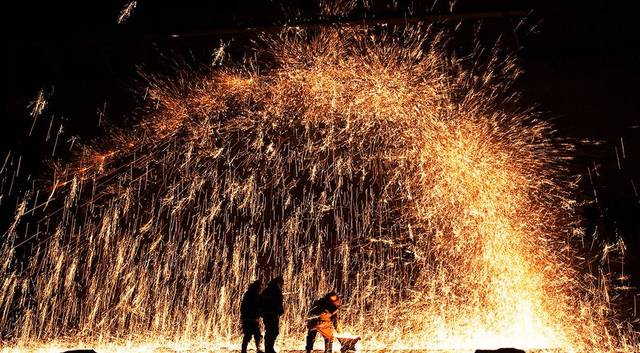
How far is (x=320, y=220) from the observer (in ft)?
37.8

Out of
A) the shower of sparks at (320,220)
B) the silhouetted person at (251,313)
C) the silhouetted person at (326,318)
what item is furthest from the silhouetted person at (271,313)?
the shower of sparks at (320,220)

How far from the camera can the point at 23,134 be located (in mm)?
11156

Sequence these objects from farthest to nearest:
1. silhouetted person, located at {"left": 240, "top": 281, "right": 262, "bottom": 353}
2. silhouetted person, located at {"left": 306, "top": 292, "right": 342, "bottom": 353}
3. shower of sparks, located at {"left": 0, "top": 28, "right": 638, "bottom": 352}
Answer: shower of sparks, located at {"left": 0, "top": 28, "right": 638, "bottom": 352}, silhouetted person, located at {"left": 240, "top": 281, "right": 262, "bottom": 353}, silhouetted person, located at {"left": 306, "top": 292, "right": 342, "bottom": 353}

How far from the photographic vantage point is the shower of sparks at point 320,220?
891 centimetres

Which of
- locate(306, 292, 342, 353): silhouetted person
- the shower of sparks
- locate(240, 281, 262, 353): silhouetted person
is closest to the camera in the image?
locate(306, 292, 342, 353): silhouetted person

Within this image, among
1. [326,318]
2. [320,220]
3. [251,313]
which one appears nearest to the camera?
[326,318]

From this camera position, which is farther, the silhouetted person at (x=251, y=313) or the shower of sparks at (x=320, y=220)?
the shower of sparks at (x=320, y=220)

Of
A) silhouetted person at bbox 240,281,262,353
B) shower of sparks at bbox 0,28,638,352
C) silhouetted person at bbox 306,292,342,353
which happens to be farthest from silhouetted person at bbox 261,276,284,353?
shower of sparks at bbox 0,28,638,352

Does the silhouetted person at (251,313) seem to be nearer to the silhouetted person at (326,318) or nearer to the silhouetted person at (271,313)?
the silhouetted person at (271,313)

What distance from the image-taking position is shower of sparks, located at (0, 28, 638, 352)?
8.91m

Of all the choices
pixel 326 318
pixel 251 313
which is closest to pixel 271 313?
pixel 251 313

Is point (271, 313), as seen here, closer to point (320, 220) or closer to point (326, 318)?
point (326, 318)

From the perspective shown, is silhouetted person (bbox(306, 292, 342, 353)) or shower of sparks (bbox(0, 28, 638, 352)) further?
shower of sparks (bbox(0, 28, 638, 352))

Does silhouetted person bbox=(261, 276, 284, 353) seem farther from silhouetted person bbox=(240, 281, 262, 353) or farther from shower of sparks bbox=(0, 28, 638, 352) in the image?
shower of sparks bbox=(0, 28, 638, 352)
